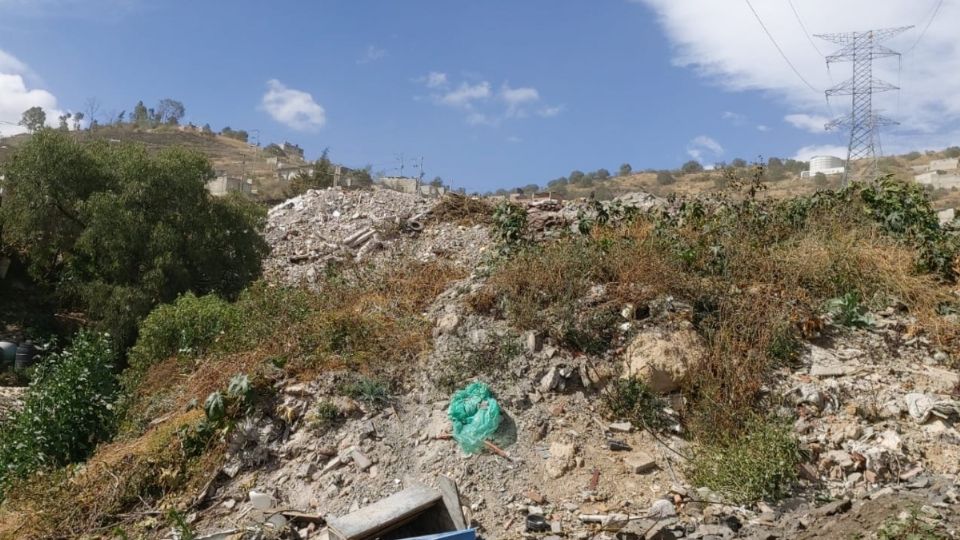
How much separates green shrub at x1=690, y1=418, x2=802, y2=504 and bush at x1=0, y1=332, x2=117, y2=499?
501 centimetres

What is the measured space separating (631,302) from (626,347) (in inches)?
22.6

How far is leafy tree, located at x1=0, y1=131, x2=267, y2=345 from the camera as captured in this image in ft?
35.3

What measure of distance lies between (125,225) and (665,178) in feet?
66.2

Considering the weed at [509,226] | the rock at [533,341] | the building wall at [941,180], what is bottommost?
the rock at [533,341]

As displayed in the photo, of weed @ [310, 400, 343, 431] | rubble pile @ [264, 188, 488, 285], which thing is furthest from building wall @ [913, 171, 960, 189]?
weed @ [310, 400, 343, 431]

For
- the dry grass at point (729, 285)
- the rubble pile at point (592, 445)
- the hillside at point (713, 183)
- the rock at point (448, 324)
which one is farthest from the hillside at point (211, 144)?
the rubble pile at point (592, 445)

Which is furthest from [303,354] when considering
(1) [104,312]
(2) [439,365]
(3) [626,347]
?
(1) [104,312]

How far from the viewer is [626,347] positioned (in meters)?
6.35

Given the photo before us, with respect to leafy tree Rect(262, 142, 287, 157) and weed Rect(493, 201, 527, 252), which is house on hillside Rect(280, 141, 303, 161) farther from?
weed Rect(493, 201, 527, 252)

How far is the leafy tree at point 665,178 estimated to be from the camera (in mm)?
26944

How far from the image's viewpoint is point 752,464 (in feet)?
16.8

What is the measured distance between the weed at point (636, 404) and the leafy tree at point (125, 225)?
23.4ft

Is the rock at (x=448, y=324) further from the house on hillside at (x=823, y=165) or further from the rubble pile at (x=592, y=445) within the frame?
the house on hillside at (x=823, y=165)

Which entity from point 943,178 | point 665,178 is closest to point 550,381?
point 665,178
